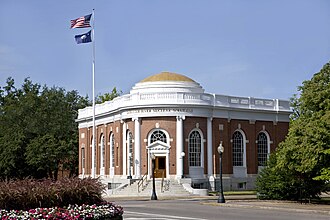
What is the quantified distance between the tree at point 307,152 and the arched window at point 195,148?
1584 centimetres

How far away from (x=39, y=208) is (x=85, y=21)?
113 feet

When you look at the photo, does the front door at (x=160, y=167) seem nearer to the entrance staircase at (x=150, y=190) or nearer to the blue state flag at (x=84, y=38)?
the entrance staircase at (x=150, y=190)

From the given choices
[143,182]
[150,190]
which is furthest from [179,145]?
[150,190]

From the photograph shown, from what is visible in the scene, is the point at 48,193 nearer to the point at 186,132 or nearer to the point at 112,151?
the point at 186,132

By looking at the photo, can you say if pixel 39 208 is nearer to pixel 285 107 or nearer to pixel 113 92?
pixel 285 107

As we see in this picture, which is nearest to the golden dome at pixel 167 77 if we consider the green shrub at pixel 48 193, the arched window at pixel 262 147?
the arched window at pixel 262 147

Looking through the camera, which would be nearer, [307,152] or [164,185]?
[307,152]

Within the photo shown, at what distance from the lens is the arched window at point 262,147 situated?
6153 cm

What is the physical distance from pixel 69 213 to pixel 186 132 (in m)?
38.6

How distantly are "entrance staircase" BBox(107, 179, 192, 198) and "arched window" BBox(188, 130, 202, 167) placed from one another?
11.2 feet

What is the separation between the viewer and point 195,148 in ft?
184

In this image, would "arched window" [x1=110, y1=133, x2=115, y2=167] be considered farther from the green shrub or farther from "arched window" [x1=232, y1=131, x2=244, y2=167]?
the green shrub

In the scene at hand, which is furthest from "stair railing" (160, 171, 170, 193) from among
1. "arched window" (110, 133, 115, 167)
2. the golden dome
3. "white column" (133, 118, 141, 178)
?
the golden dome

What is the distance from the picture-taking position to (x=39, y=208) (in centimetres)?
1677
